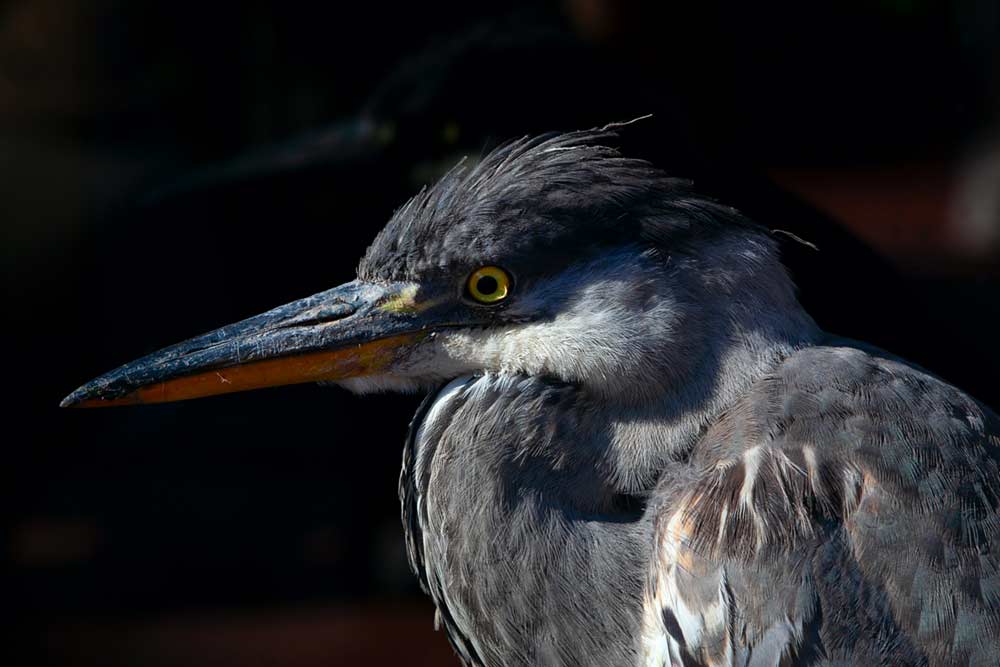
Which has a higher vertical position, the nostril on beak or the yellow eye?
the yellow eye

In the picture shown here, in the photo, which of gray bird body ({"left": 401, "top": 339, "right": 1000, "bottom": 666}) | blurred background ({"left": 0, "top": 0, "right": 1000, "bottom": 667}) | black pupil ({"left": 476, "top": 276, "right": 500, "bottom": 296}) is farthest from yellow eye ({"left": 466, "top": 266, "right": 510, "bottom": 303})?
blurred background ({"left": 0, "top": 0, "right": 1000, "bottom": 667})

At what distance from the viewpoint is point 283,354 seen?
1777mm

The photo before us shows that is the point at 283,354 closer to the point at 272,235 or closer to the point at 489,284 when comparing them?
the point at 489,284

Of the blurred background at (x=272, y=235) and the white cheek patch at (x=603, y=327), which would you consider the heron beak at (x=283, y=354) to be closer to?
the white cheek patch at (x=603, y=327)

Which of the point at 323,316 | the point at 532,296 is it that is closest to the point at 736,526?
the point at 532,296

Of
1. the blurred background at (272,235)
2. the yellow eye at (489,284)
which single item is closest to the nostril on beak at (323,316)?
the yellow eye at (489,284)

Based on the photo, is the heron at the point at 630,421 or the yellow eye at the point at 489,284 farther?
the yellow eye at the point at 489,284

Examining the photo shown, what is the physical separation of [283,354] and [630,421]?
22.2 inches

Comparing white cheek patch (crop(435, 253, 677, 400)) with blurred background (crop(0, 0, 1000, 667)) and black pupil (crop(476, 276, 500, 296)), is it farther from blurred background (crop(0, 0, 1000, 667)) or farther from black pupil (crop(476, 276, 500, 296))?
blurred background (crop(0, 0, 1000, 667))

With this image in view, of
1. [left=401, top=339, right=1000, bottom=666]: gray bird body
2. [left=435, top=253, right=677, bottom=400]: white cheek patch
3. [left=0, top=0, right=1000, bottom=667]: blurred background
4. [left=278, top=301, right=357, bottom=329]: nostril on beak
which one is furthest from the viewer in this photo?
[left=0, top=0, right=1000, bottom=667]: blurred background

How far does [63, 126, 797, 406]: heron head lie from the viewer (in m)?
1.69

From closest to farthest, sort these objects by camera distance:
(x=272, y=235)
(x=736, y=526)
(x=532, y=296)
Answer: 1. (x=736, y=526)
2. (x=532, y=296)
3. (x=272, y=235)

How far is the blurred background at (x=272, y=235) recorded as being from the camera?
3.13 meters

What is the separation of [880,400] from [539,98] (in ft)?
5.53
